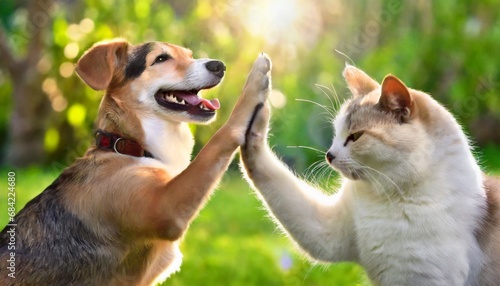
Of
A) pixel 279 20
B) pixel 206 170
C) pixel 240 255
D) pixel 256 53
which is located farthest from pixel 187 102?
pixel 279 20

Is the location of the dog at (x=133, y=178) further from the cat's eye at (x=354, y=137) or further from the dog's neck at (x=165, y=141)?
the cat's eye at (x=354, y=137)

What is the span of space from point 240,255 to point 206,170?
2276 millimetres

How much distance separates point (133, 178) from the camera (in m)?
2.50

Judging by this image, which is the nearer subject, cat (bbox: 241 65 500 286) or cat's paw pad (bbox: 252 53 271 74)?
cat (bbox: 241 65 500 286)

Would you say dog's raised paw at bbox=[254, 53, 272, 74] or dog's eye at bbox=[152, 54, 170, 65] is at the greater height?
dog's raised paw at bbox=[254, 53, 272, 74]

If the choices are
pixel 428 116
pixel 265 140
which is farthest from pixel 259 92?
pixel 428 116

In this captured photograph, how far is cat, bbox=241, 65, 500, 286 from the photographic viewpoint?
2.40 metres

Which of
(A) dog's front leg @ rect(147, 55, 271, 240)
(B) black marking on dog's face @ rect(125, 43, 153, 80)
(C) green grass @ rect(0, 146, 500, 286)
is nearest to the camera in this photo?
(A) dog's front leg @ rect(147, 55, 271, 240)

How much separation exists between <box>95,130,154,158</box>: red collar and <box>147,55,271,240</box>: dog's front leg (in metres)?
0.28

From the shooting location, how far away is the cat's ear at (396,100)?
94.3 inches

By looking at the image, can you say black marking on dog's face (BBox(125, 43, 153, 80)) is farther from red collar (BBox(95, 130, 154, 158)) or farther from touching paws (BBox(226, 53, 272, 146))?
touching paws (BBox(226, 53, 272, 146))

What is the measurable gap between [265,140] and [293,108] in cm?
414

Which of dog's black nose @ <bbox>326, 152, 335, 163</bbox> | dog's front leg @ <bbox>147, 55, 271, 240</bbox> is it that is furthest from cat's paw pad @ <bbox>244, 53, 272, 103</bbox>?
dog's black nose @ <bbox>326, 152, 335, 163</bbox>

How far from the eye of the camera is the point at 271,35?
6574 mm
